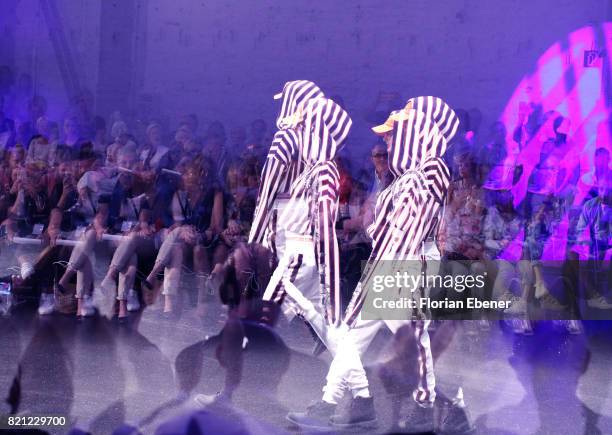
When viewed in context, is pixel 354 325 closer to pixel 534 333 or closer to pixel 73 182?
pixel 534 333

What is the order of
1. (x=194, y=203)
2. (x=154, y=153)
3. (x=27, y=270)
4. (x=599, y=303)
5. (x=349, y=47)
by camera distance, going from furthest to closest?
1. (x=599, y=303)
2. (x=154, y=153)
3. (x=27, y=270)
4. (x=194, y=203)
5. (x=349, y=47)

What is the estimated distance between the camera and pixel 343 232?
493cm

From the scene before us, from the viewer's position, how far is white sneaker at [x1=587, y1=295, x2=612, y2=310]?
580 centimetres

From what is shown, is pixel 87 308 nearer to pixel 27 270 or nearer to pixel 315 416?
pixel 27 270

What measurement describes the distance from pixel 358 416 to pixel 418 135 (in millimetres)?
1258

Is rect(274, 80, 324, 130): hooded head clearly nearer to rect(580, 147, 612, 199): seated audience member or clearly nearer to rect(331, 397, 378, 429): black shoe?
rect(331, 397, 378, 429): black shoe

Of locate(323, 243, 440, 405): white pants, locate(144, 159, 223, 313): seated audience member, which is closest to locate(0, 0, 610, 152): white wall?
locate(144, 159, 223, 313): seated audience member

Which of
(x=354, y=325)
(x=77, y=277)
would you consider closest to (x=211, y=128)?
(x=77, y=277)

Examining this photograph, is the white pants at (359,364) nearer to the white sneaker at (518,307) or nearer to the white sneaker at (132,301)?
the white sneaker at (518,307)

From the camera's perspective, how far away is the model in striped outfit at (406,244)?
381 cm

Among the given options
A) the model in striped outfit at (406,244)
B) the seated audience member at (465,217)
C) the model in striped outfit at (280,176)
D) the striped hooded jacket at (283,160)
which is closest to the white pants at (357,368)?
the model in striped outfit at (406,244)

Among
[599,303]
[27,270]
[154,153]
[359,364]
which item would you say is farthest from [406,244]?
[27,270]

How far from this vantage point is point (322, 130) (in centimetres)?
406

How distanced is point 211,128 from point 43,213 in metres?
1.21
